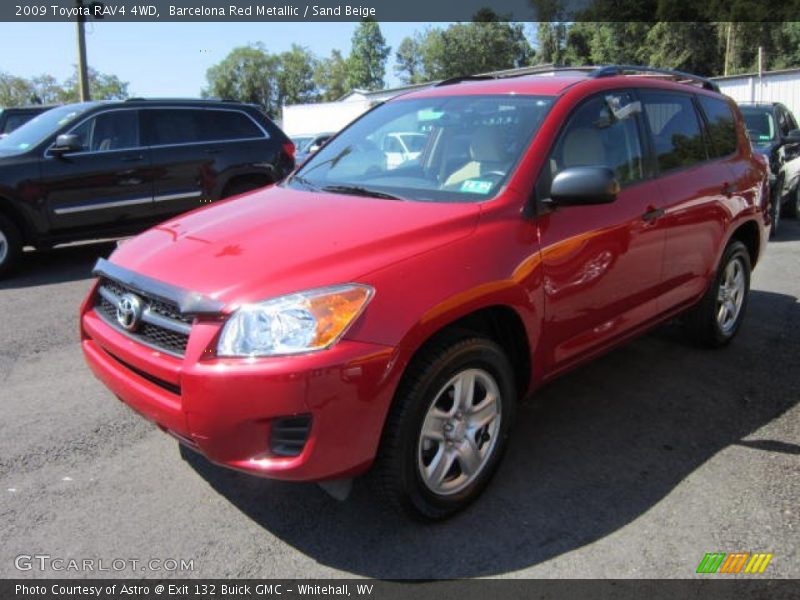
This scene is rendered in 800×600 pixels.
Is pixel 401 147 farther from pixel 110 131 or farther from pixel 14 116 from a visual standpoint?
pixel 14 116

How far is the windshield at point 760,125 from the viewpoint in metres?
10.1

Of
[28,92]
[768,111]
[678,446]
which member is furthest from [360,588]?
[28,92]

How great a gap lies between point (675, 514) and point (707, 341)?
2.25m

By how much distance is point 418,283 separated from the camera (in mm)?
2594

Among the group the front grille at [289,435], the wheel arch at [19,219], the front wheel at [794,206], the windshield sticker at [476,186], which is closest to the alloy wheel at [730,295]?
→ the windshield sticker at [476,186]

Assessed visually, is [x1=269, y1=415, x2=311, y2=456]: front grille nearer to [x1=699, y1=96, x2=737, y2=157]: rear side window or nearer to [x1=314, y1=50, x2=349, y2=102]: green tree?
[x1=699, y1=96, x2=737, y2=157]: rear side window

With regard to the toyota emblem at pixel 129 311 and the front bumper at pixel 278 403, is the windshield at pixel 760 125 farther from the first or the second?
the toyota emblem at pixel 129 311

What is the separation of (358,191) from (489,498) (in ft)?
5.21

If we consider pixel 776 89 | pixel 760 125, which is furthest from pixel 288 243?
pixel 776 89

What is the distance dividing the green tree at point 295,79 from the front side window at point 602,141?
3689 inches

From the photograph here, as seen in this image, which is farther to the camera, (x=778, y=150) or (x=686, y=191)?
(x=778, y=150)

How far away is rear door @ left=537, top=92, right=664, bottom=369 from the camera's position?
318 centimetres

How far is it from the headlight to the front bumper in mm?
42

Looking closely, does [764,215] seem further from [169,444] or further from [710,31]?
[710,31]
